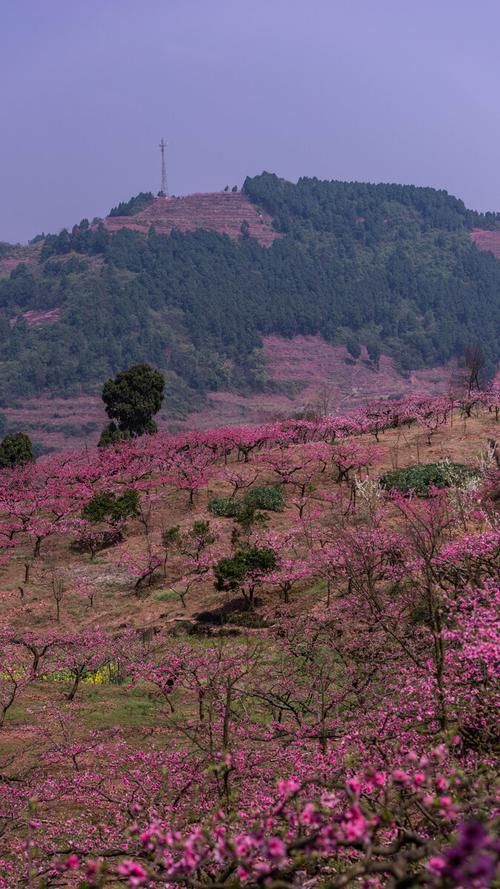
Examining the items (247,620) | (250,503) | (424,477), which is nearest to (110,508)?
(250,503)

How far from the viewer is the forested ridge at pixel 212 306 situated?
14488cm

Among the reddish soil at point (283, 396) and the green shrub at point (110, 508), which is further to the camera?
the reddish soil at point (283, 396)

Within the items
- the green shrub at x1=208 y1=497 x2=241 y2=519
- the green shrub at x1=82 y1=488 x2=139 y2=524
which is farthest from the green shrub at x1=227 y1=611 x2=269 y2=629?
the green shrub at x1=82 y1=488 x2=139 y2=524

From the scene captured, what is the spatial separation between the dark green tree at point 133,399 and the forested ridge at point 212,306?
231 ft

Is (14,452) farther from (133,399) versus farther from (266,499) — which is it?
(266,499)

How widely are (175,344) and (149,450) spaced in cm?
10568

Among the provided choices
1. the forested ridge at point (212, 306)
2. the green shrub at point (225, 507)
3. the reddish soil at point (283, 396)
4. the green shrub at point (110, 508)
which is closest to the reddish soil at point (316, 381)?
the reddish soil at point (283, 396)

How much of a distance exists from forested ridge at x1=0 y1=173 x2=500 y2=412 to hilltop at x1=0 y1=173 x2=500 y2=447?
0.27m

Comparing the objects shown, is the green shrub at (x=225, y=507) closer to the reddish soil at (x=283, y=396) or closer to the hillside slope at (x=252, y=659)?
the hillside slope at (x=252, y=659)

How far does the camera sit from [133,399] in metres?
59.8

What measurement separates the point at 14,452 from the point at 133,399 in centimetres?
1103

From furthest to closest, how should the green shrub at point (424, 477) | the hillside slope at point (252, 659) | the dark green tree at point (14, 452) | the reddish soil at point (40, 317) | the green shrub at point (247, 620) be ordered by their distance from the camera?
1. the reddish soil at point (40, 317)
2. the dark green tree at point (14, 452)
3. the green shrub at point (424, 477)
4. the green shrub at point (247, 620)
5. the hillside slope at point (252, 659)

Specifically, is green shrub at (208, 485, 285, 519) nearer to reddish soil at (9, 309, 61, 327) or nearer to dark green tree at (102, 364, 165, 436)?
dark green tree at (102, 364, 165, 436)

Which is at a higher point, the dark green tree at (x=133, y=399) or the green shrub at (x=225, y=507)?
the dark green tree at (x=133, y=399)
